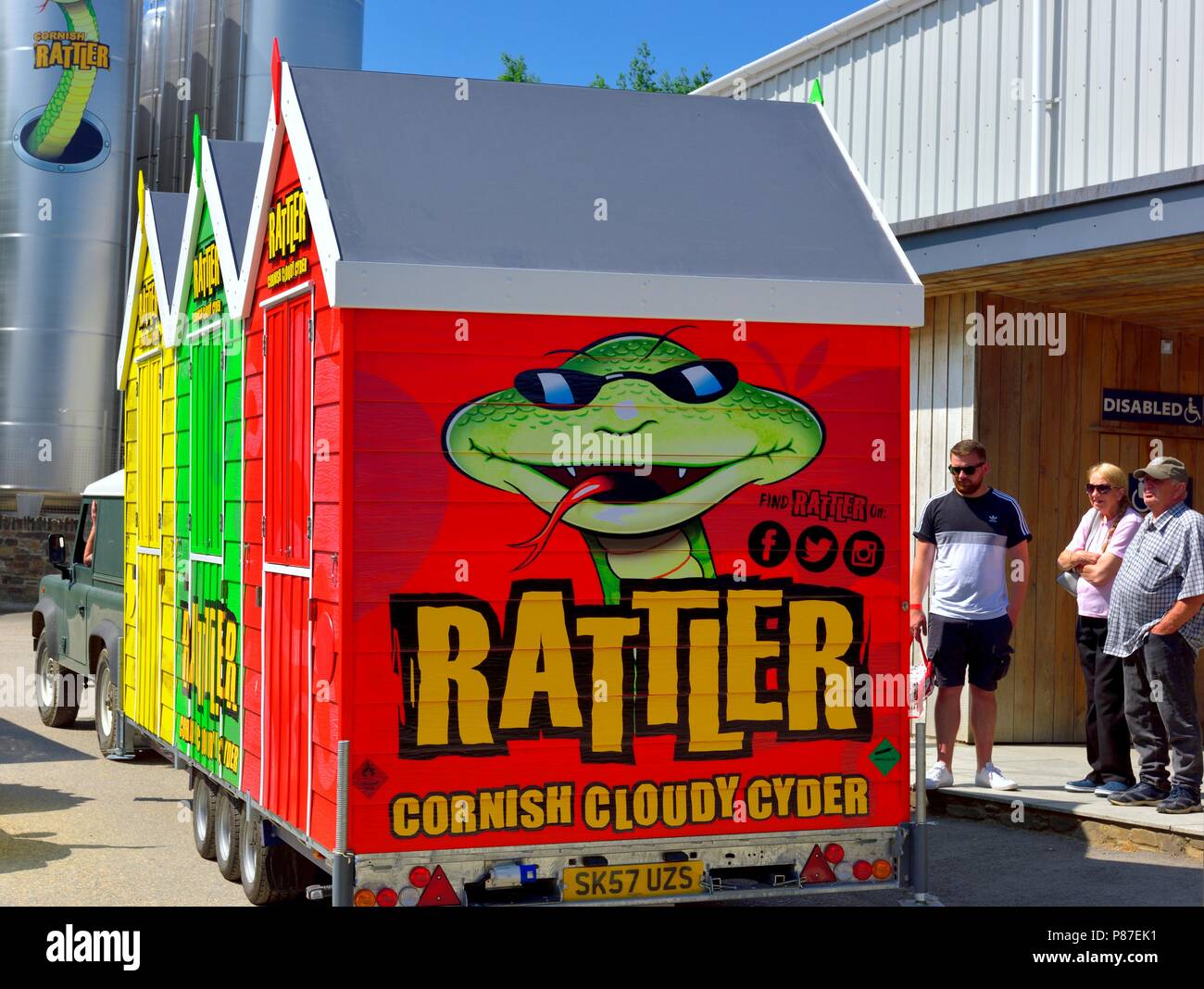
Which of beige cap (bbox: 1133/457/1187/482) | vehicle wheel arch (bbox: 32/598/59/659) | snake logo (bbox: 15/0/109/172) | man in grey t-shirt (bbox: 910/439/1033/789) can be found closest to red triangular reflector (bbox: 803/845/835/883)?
man in grey t-shirt (bbox: 910/439/1033/789)

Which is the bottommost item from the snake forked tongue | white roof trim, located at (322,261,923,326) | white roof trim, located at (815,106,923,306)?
the snake forked tongue

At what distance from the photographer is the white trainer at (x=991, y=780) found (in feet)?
28.7

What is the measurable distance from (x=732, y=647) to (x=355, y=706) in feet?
4.80

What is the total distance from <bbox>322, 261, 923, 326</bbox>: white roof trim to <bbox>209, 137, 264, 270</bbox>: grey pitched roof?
6.82 ft

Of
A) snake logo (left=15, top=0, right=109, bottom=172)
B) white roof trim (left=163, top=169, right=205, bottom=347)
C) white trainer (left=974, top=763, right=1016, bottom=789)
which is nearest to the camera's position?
white roof trim (left=163, top=169, right=205, bottom=347)

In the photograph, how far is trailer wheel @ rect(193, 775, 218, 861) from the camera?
7676 millimetres

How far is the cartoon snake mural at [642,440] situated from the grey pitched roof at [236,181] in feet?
7.54

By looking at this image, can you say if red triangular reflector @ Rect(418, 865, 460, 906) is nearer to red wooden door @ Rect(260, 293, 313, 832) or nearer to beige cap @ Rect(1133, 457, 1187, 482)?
red wooden door @ Rect(260, 293, 313, 832)

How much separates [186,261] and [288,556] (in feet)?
9.11

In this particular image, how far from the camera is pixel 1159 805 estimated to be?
7.95m

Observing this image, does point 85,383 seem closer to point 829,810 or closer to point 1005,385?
point 1005,385

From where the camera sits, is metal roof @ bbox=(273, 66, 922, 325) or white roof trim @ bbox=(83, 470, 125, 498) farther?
white roof trim @ bbox=(83, 470, 125, 498)

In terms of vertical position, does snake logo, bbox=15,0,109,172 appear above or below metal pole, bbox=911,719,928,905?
above

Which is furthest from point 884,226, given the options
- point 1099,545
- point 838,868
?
point 1099,545
